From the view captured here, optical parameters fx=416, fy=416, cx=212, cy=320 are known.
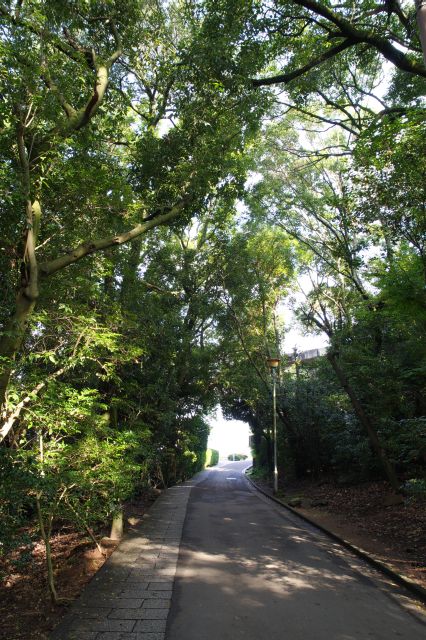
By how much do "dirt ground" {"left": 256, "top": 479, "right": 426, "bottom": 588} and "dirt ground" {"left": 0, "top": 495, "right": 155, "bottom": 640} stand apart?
4656 millimetres

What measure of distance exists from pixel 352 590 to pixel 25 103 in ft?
23.7

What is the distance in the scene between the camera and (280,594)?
5.20m

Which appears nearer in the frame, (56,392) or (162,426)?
(56,392)

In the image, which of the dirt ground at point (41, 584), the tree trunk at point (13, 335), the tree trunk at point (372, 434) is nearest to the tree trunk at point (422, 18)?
the tree trunk at point (13, 335)

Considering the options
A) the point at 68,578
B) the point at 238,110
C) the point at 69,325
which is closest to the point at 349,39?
the point at 238,110

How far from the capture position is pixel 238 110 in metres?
7.21

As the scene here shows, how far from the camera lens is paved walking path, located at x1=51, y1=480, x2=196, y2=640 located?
13.7 feet

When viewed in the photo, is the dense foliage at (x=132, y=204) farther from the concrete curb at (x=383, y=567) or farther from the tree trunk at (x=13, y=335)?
the concrete curb at (x=383, y=567)

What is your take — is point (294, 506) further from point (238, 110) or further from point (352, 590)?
point (238, 110)

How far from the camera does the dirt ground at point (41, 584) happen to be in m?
4.74

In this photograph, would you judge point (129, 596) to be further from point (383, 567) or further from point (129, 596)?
point (383, 567)

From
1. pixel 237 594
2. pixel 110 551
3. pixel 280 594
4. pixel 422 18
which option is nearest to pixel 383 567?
pixel 280 594

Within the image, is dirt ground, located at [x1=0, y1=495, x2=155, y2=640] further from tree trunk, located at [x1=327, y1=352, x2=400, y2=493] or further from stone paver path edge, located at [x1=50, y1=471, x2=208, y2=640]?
tree trunk, located at [x1=327, y1=352, x2=400, y2=493]

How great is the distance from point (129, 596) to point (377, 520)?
6691 millimetres
